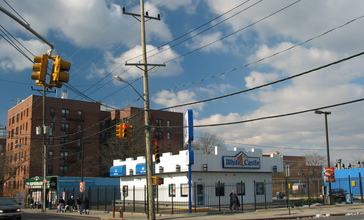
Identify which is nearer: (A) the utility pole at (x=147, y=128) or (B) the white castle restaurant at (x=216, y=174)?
(A) the utility pole at (x=147, y=128)

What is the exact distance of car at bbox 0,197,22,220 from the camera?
73.8 feet

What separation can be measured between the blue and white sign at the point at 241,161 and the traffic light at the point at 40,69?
84.8 feet

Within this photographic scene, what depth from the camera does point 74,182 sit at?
2146 inches

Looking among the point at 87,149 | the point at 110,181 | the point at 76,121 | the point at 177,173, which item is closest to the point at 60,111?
the point at 76,121

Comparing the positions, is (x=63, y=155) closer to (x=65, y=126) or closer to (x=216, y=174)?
(x=65, y=126)

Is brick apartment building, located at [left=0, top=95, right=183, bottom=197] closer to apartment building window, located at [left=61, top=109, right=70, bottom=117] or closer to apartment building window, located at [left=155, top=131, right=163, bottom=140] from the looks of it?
apartment building window, located at [left=61, top=109, right=70, bottom=117]

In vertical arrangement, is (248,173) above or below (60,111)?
below

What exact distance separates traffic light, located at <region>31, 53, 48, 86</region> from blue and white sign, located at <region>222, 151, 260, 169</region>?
25841 millimetres

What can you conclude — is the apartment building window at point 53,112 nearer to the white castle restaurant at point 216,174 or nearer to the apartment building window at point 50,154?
the apartment building window at point 50,154

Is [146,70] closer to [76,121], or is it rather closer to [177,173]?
[177,173]

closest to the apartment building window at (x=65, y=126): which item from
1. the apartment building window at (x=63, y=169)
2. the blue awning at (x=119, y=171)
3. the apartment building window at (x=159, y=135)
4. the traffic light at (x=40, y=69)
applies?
the apartment building window at (x=63, y=169)

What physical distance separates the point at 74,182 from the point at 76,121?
24267 millimetres

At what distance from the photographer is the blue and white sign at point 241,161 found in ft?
118

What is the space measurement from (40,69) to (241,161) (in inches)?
1091
